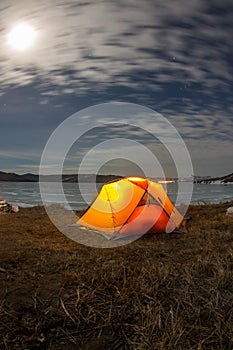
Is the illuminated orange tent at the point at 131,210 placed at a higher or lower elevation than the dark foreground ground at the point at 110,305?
higher

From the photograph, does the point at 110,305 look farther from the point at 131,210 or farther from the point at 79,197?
the point at 79,197

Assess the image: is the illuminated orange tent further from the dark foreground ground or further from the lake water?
the lake water

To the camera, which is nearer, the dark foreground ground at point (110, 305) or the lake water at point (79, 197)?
the dark foreground ground at point (110, 305)

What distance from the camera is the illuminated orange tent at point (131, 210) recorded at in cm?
1067

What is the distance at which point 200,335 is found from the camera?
3.34m

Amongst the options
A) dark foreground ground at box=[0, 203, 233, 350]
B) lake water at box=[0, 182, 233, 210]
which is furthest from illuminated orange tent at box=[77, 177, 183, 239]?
lake water at box=[0, 182, 233, 210]

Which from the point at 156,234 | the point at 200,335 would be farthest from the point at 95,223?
the point at 200,335

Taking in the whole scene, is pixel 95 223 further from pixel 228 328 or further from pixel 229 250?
pixel 228 328

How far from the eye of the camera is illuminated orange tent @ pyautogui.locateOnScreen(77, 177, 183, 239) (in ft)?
35.0

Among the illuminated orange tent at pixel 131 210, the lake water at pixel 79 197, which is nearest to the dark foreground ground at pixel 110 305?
the illuminated orange tent at pixel 131 210

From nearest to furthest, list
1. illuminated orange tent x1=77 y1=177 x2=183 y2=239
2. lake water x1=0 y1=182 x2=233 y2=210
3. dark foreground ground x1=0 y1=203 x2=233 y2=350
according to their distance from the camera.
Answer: dark foreground ground x1=0 y1=203 x2=233 y2=350, illuminated orange tent x1=77 y1=177 x2=183 y2=239, lake water x1=0 y1=182 x2=233 y2=210

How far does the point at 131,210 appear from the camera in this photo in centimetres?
1098

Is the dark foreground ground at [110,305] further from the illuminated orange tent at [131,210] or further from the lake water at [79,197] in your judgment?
the lake water at [79,197]

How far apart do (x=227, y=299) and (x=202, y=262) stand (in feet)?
4.97
